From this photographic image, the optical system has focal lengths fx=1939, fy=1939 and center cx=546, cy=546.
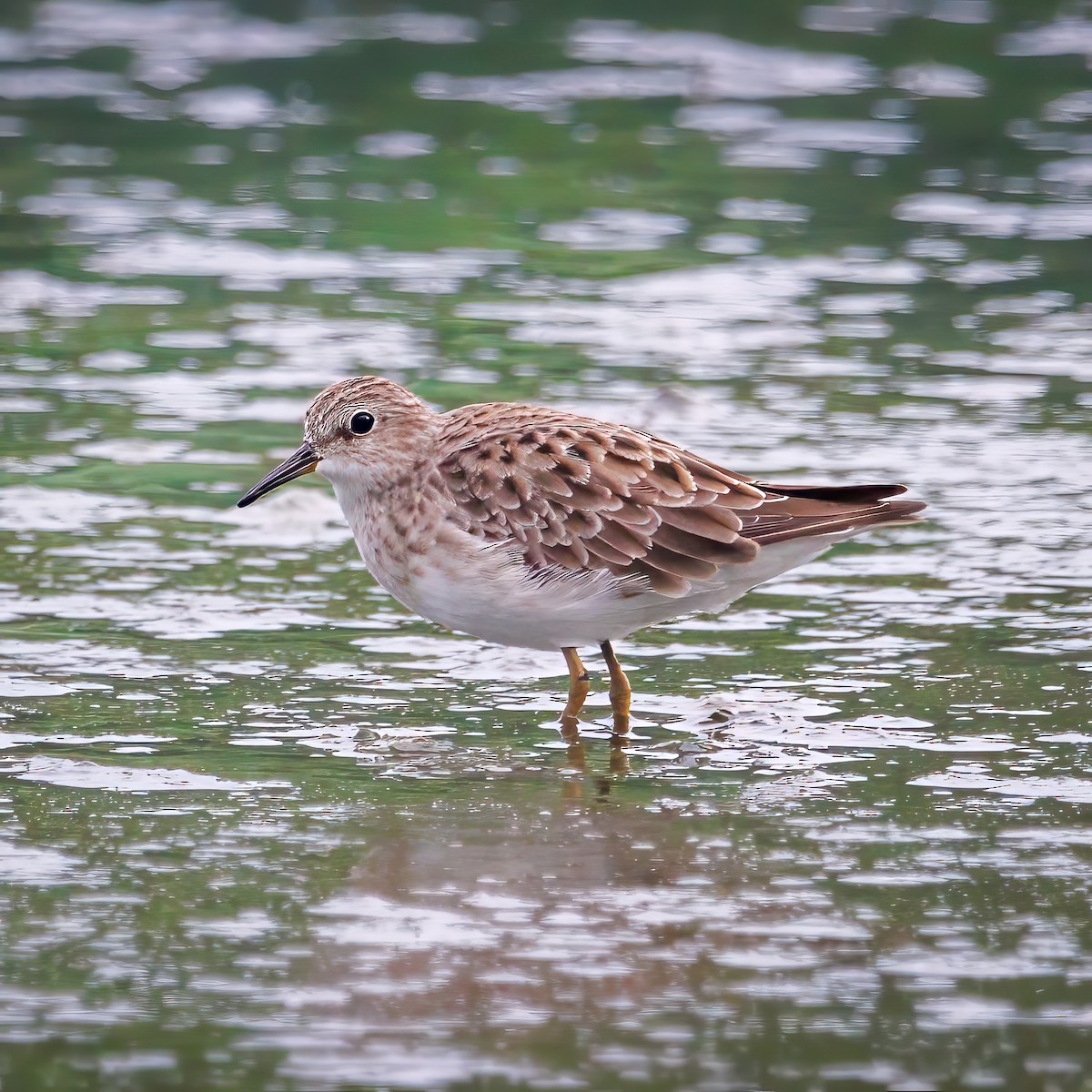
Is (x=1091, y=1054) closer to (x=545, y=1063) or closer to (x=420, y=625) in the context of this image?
(x=545, y=1063)

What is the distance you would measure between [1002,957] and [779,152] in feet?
44.5

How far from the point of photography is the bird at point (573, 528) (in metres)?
8.35

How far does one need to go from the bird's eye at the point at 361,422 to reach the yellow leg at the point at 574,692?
1.40 metres

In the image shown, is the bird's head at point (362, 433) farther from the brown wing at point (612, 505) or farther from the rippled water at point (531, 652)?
the rippled water at point (531, 652)

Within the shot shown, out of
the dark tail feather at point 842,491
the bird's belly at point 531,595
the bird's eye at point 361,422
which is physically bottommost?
the bird's belly at point 531,595

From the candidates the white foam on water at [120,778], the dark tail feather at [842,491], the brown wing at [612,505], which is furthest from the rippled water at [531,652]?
the dark tail feather at [842,491]

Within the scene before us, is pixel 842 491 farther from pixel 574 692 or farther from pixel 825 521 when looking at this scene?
pixel 574 692

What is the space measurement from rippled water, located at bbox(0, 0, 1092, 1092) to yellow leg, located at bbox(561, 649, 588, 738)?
13cm

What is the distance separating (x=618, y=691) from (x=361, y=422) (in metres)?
1.74

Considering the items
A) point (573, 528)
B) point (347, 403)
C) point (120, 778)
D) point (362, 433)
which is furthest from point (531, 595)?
point (120, 778)

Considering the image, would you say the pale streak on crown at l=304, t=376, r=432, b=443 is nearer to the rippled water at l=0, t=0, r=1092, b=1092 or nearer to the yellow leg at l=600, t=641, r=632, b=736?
the rippled water at l=0, t=0, r=1092, b=1092

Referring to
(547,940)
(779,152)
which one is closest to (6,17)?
(779,152)

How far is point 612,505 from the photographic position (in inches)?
336

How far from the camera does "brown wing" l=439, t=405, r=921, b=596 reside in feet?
27.6
